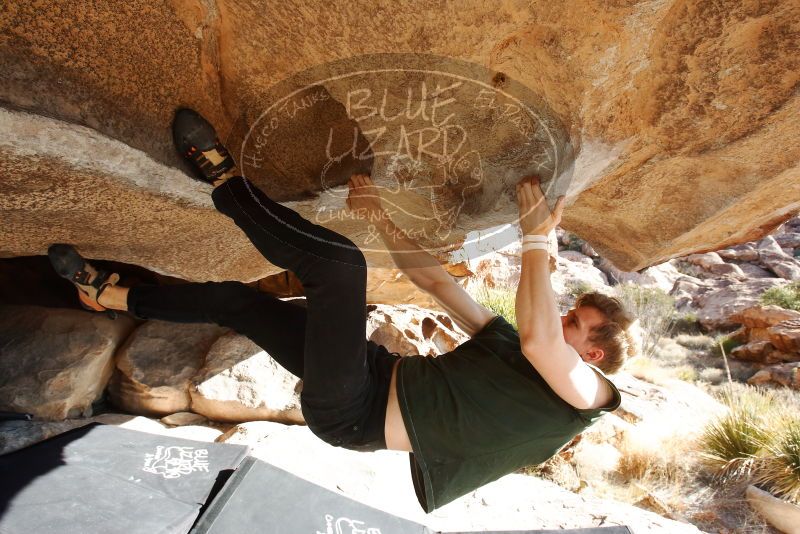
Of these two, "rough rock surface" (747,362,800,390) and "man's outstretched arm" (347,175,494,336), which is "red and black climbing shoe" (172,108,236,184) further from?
"rough rock surface" (747,362,800,390)

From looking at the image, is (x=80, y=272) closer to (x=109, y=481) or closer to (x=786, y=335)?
(x=109, y=481)

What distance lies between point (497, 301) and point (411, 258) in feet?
17.2

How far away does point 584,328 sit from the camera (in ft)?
5.43

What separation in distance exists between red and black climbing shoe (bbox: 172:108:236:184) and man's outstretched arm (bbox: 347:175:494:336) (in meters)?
0.59

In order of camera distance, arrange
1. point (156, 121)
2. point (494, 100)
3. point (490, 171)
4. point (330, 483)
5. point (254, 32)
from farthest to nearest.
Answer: point (330, 483) → point (490, 171) → point (494, 100) → point (156, 121) → point (254, 32)

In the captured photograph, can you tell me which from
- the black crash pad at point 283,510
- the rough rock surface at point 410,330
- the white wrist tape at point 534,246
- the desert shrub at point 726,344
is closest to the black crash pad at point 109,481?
the black crash pad at point 283,510

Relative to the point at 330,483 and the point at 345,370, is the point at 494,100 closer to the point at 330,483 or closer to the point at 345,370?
the point at 345,370

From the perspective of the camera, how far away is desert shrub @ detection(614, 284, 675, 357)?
12922mm

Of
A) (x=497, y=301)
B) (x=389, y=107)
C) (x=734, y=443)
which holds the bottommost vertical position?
→ (x=734, y=443)

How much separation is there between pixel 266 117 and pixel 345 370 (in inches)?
43.1

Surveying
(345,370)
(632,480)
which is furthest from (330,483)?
(632,480)

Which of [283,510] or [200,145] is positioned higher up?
[200,145]

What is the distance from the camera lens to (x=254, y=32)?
1.61m

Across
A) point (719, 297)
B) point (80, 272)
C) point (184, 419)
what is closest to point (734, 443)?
point (184, 419)
